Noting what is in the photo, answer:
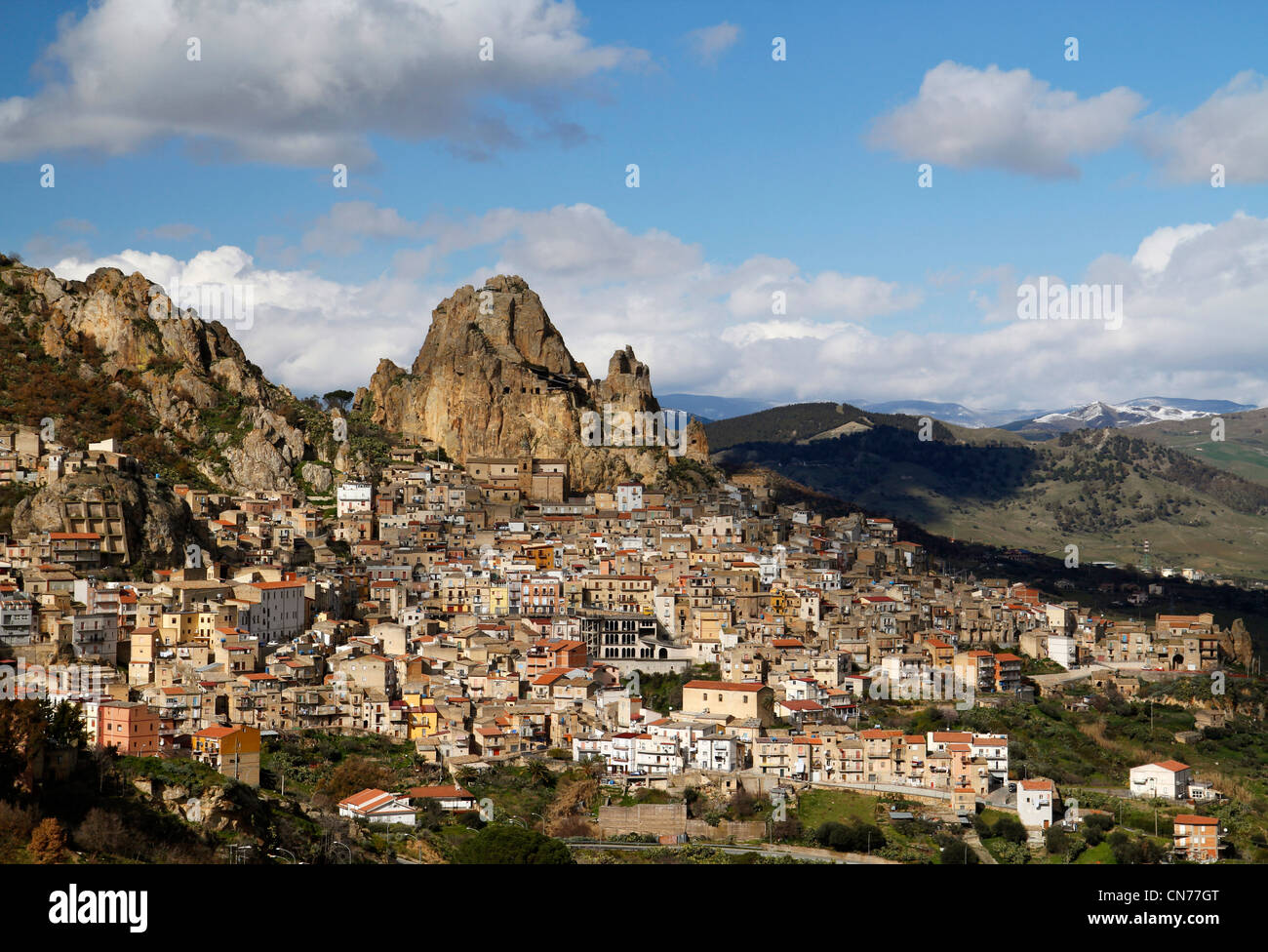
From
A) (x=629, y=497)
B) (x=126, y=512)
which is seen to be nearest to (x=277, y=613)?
(x=126, y=512)

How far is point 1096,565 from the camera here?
8525cm

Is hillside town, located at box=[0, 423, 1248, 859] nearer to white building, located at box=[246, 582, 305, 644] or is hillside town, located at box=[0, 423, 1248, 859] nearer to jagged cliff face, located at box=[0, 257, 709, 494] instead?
white building, located at box=[246, 582, 305, 644]

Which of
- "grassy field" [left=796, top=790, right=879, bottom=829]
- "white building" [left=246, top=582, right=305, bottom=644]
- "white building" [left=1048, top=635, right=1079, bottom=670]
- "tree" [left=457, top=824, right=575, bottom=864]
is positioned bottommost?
"grassy field" [left=796, top=790, right=879, bottom=829]

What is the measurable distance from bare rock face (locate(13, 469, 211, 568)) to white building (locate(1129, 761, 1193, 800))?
28.1 m

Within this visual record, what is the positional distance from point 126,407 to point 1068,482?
299ft

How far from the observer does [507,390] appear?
6825cm

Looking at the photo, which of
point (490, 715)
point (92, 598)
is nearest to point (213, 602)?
point (92, 598)

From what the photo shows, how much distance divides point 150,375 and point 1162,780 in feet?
141

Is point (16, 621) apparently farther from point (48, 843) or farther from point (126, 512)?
point (48, 843)

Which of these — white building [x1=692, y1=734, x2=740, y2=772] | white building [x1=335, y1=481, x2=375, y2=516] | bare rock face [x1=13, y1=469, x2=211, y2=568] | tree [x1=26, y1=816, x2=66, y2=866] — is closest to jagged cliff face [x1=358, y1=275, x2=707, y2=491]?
white building [x1=335, y1=481, x2=375, y2=516]

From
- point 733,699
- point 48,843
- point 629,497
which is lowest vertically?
point 733,699

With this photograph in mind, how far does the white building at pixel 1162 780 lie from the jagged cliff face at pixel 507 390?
35260 mm

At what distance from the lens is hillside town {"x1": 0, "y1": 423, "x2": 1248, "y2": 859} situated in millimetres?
32156
